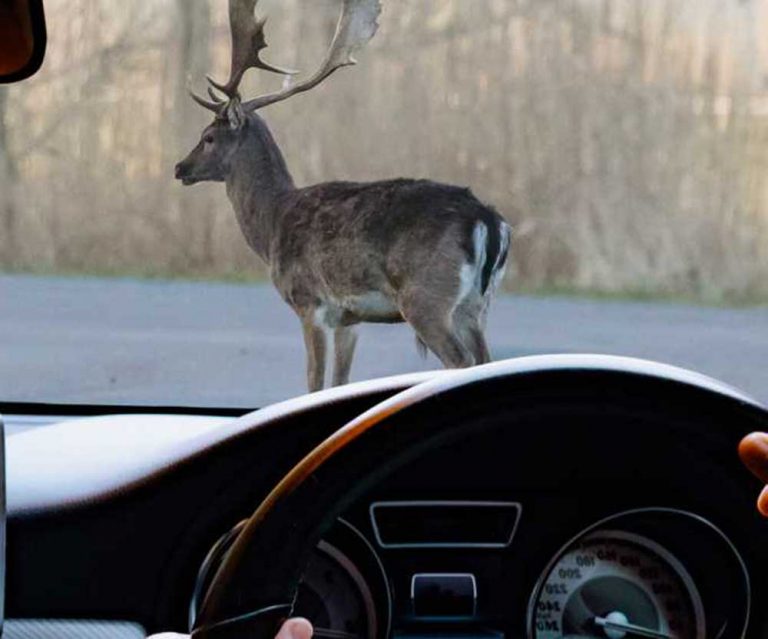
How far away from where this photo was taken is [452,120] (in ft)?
8.68

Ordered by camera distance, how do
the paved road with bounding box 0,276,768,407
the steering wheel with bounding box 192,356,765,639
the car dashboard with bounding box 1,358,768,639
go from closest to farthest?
1. the steering wheel with bounding box 192,356,765,639
2. the car dashboard with bounding box 1,358,768,639
3. the paved road with bounding box 0,276,768,407

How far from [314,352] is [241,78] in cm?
53

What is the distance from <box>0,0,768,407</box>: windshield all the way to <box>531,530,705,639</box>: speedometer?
3.61 feet

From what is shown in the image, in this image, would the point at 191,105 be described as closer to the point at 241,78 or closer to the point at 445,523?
the point at 241,78

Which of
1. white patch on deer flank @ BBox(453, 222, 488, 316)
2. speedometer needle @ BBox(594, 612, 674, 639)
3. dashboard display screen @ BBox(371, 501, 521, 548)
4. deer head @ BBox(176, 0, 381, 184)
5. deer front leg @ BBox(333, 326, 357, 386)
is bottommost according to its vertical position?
deer front leg @ BBox(333, 326, 357, 386)

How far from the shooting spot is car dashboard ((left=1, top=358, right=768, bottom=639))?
1247 mm

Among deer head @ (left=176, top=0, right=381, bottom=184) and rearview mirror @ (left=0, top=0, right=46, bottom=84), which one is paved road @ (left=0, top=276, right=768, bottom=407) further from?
rearview mirror @ (left=0, top=0, right=46, bottom=84)

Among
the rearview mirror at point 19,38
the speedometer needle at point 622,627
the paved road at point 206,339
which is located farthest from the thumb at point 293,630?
the paved road at point 206,339

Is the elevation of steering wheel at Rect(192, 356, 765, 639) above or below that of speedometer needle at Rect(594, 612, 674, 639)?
above

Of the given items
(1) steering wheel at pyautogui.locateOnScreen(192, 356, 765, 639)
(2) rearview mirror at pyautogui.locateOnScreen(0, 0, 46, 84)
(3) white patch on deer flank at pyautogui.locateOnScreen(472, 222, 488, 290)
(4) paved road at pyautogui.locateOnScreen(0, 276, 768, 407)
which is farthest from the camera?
(3) white patch on deer flank at pyautogui.locateOnScreen(472, 222, 488, 290)

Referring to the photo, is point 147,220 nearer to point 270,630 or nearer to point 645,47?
point 645,47

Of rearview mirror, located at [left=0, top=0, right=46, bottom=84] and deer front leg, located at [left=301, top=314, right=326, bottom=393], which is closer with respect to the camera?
rearview mirror, located at [left=0, top=0, right=46, bottom=84]

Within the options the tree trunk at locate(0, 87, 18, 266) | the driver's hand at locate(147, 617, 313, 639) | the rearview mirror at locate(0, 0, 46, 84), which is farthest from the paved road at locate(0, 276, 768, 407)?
the driver's hand at locate(147, 617, 313, 639)

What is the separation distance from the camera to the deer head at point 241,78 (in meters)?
2.60
